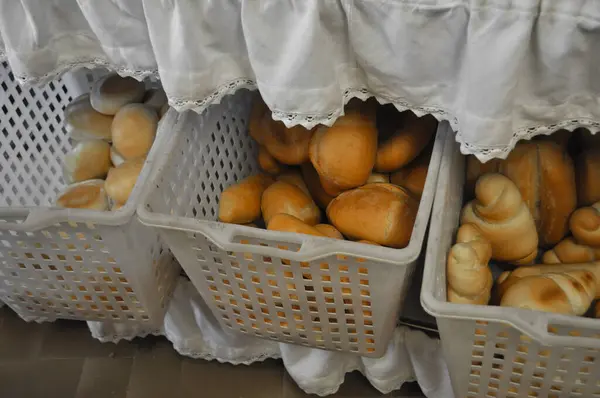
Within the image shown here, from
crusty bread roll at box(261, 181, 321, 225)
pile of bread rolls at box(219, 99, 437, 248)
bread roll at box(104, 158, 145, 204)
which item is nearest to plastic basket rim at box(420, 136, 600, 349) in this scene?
pile of bread rolls at box(219, 99, 437, 248)

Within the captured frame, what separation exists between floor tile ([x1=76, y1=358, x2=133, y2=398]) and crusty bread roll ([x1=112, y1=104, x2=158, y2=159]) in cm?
38

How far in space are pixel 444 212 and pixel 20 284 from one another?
63 cm

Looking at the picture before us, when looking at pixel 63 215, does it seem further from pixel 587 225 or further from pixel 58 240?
pixel 587 225

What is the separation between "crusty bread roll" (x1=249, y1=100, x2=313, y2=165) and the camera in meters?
0.85

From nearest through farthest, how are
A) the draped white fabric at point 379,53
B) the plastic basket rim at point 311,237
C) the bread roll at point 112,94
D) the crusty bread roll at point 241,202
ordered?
the draped white fabric at point 379,53 → the plastic basket rim at point 311,237 → the crusty bread roll at point 241,202 → the bread roll at point 112,94

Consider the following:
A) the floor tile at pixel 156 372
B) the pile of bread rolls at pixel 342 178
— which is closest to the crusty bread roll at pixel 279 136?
the pile of bread rolls at pixel 342 178

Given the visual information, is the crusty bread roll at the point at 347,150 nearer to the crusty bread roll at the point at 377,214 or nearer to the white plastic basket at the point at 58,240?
the crusty bread roll at the point at 377,214

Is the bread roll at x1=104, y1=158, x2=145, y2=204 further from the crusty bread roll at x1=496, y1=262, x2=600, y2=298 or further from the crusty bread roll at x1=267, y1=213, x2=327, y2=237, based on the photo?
the crusty bread roll at x1=496, y1=262, x2=600, y2=298

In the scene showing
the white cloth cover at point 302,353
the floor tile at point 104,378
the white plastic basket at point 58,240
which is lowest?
the floor tile at point 104,378

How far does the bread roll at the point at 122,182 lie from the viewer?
893 mm

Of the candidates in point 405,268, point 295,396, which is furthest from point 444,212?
point 295,396

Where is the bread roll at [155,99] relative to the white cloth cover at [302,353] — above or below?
above

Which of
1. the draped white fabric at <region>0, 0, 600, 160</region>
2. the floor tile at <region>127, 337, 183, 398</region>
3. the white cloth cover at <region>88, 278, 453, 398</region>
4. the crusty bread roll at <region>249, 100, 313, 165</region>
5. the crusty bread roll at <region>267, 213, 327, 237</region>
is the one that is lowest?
the floor tile at <region>127, 337, 183, 398</region>

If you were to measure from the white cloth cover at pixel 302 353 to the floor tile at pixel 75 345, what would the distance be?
26 millimetres
